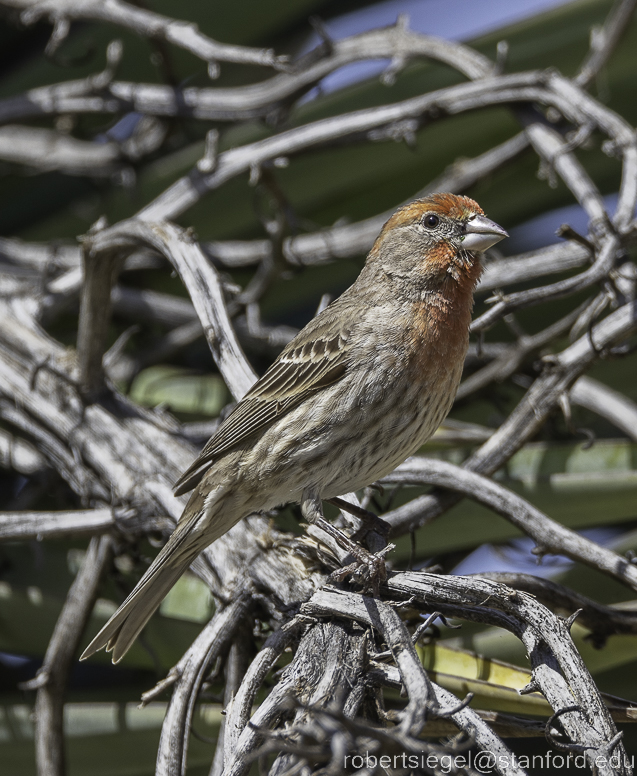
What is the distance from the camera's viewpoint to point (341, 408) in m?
2.68

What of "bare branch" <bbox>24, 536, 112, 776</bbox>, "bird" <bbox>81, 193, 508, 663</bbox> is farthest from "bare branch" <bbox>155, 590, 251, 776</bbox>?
"bare branch" <bbox>24, 536, 112, 776</bbox>

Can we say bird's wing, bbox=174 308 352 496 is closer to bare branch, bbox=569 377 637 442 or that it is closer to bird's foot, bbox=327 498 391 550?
bird's foot, bbox=327 498 391 550

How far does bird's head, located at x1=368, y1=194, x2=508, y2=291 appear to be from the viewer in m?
2.89

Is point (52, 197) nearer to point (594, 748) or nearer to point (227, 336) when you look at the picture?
point (227, 336)

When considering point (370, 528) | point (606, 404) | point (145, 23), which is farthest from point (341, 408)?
point (145, 23)

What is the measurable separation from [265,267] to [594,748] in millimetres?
2755

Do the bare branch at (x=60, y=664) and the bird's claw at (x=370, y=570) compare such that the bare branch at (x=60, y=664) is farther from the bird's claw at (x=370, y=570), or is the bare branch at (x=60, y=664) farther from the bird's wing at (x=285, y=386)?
the bird's claw at (x=370, y=570)

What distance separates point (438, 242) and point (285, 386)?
0.76 metres

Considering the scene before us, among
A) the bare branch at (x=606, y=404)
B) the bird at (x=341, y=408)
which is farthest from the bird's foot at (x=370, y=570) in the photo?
the bare branch at (x=606, y=404)

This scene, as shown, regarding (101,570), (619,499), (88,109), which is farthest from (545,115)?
(101,570)

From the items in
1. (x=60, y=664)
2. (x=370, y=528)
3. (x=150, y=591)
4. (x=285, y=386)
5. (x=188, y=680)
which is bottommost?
(x=188, y=680)

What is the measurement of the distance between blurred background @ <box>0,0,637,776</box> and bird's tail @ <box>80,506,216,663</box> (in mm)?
281

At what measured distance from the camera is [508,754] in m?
1.47

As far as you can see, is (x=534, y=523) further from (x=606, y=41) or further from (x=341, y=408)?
(x=606, y=41)
